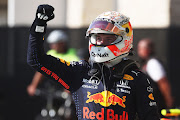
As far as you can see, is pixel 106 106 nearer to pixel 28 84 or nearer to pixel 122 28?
pixel 122 28

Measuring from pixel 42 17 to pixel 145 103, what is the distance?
41.7 inches

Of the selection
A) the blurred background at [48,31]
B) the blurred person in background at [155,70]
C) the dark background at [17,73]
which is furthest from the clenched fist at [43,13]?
the dark background at [17,73]

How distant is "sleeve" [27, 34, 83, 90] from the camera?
3619 millimetres

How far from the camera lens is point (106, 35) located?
3.77 m

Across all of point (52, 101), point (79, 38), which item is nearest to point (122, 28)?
point (52, 101)

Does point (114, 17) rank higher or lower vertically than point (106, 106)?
higher

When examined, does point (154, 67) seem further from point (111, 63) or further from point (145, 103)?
point (145, 103)

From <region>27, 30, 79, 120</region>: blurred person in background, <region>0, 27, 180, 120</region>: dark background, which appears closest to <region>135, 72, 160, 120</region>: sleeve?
<region>27, 30, 79, 120</region>: blurred person in background

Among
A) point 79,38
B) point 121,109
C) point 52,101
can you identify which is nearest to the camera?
point 121,109

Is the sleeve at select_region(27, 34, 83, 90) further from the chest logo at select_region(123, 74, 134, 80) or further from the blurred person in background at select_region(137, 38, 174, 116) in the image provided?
the blurred person in background at select_region(137, 38, 174, 116)

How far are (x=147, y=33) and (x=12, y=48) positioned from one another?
3364mm

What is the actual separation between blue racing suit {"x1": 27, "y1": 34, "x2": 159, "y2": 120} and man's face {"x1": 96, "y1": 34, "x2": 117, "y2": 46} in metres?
0.18

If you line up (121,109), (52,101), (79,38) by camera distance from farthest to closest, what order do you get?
1. (79,38)
2. (52,101)
3. (121,109)

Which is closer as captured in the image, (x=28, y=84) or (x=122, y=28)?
(x=122, y=28)
